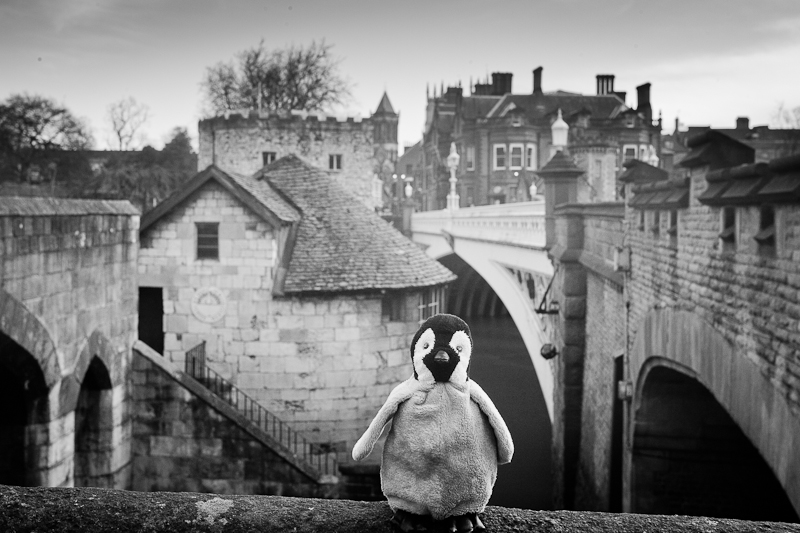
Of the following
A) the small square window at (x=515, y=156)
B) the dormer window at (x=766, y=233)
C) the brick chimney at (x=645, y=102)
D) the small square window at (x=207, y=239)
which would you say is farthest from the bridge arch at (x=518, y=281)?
the brick chimney at (x=645, y=102)

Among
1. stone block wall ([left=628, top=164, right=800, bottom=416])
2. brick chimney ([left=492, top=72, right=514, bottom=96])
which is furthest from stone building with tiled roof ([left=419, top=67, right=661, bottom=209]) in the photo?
stone block wall ([left=628, top=164, right=800, bottom=416])

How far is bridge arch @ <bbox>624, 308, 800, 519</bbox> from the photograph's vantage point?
5246mm

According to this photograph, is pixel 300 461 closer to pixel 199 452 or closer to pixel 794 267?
pixel 199 452

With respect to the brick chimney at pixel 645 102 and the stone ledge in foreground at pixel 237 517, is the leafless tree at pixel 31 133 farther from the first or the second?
the stone ledge in foreground at pixel 237 517

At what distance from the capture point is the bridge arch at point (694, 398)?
17.2 feet

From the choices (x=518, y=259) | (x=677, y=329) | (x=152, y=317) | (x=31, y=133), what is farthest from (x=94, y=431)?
(x=31, y=133)

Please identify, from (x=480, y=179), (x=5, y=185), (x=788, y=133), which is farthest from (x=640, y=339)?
(x=480, y=179)

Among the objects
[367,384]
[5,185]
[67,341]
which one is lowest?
[367,384]

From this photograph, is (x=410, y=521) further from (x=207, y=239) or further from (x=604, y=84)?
(x=604, y=84)

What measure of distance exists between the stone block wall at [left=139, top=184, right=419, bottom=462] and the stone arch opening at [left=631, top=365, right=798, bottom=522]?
23.4 feet

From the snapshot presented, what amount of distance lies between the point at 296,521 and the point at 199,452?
1108 cm

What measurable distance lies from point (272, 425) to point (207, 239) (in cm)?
405

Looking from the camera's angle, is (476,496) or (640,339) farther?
(640,339)

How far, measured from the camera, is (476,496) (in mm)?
3230
